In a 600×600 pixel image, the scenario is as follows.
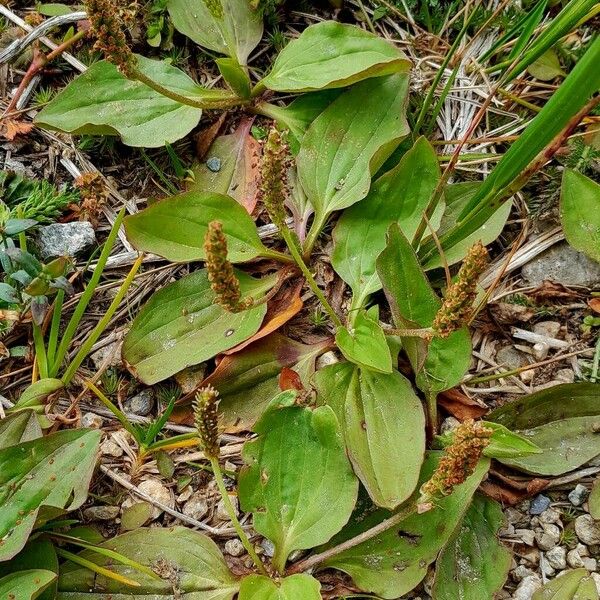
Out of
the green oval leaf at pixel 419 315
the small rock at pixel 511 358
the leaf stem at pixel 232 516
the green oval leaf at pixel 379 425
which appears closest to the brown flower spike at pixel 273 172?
the green oval leaf at pixel 419 315

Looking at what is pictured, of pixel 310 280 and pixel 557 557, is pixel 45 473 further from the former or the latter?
pixel 557 557

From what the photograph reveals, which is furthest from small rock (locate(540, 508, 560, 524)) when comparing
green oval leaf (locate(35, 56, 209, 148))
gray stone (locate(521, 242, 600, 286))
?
green oval leaf (locate(35, 56, 209, 148))

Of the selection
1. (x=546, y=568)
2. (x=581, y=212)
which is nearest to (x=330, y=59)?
(x=581, y=212)

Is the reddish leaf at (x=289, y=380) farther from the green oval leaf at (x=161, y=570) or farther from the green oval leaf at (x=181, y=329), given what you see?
the green oval leaf at (x=161, y=570)

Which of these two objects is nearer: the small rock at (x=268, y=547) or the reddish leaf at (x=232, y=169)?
the small rock at (x=268, y=547)

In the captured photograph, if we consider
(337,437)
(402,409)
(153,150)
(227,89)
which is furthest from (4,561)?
(227,89)

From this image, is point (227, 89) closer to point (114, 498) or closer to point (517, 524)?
point (114, 498)

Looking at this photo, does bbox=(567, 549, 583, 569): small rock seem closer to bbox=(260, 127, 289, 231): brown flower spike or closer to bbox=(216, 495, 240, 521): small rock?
bbox=(216, 495, 240, 521): small rock
